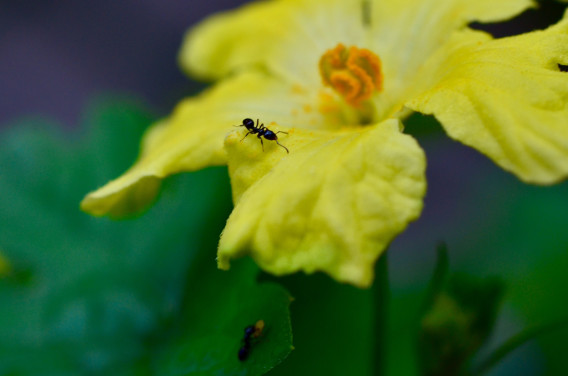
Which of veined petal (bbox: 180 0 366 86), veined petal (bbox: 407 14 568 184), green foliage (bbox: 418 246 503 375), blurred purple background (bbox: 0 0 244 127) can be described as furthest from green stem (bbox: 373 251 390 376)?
blurred purple background (bbox: 0 0 244 127)

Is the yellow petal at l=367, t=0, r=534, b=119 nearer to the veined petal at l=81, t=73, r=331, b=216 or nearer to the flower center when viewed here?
the flower center

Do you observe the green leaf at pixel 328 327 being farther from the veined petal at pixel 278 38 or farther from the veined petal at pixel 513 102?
the veined petal at pixel 513 102

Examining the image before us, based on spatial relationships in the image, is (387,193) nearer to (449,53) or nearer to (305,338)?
(449,53)

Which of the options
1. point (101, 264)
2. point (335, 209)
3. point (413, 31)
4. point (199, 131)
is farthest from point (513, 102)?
point (101, 264)

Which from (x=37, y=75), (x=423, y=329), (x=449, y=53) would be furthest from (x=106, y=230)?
(x=37, y=75)

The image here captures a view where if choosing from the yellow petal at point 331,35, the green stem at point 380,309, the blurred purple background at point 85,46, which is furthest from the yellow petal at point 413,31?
the blurred purple background at point 85,46
